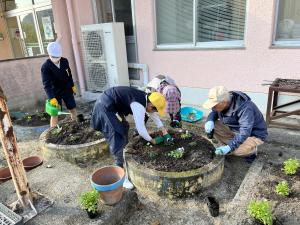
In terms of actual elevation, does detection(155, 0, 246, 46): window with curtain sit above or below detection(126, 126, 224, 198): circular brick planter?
above

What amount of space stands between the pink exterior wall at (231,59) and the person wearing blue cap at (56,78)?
86.0 inches

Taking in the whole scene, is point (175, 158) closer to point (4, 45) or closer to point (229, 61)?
point (229, 61)

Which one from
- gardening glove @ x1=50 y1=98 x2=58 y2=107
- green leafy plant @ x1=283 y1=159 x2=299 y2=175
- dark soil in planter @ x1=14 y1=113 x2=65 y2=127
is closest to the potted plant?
green leafy plant @ x1=283 y1=159 x2=299 y2=175

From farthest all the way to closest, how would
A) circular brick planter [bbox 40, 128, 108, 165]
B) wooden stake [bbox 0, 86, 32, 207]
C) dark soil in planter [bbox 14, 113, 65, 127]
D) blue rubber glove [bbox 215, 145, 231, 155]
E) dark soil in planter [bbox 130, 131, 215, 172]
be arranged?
1. dark soil in planter [bbox 14, 113, 65, 127]
2. circular brick planter [bbox 40, 128, 108, 165]
3. blue rubber glove [bbox 215, 145, 231, 155]
4. dark soil in planter [bbox 130, 131, 215, 172]
5. wooden stake [bbox 0, 86, 32, 207]

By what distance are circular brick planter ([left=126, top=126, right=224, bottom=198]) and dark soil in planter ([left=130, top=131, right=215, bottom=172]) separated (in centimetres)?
7

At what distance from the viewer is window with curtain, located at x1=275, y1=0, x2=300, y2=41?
4.36 metres

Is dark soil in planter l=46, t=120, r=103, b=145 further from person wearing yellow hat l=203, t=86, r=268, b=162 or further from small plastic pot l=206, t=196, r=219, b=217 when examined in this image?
small plastic pot l=206, t=196, r=219, b=217

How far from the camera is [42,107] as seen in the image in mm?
7055

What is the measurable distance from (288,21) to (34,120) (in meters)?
5.51

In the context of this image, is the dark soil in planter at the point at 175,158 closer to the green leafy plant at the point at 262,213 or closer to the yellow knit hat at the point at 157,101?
the yellow knit hat at the point at 157,101

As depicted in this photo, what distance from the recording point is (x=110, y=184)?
2922 mm

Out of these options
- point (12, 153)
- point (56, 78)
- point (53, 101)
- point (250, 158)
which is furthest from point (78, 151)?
point (250, 158)

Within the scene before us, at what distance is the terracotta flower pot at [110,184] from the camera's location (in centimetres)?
273

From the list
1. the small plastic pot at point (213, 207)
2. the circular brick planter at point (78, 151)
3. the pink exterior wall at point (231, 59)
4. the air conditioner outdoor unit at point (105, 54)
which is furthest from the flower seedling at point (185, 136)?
the air conditioner outdoor unit at point (105, 54)
